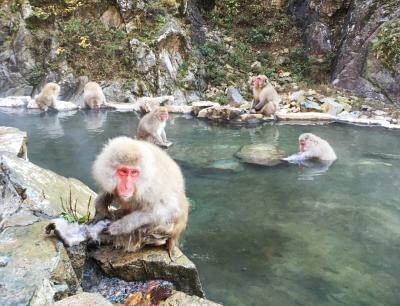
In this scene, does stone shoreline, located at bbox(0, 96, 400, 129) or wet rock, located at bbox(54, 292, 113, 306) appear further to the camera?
stone shoreline, located at bbox(0, 96, 400, 129)

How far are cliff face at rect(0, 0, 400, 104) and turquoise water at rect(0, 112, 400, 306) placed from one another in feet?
11.9

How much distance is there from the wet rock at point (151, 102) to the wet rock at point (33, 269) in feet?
25.1

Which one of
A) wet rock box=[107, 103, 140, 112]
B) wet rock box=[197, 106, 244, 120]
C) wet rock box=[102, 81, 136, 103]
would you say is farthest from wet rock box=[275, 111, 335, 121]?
wet rock box=[102, 81, 136, 103]

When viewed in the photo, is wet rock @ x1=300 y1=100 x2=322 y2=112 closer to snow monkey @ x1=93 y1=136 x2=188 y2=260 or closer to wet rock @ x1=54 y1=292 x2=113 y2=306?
snow monkey @ x1=93 y1=136 x2=188 y2=260

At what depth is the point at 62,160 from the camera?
6801mm

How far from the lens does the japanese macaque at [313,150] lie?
688 centimetres

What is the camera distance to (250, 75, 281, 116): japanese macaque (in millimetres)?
9742

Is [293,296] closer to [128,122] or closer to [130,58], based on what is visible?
[128,122]

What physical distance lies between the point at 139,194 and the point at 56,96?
9.03m

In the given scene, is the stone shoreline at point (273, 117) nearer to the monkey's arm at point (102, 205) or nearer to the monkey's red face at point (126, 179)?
the monkey's arm at point (102, 205)

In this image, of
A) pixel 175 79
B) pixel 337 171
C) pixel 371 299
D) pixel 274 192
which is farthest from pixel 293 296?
pixel 175 79

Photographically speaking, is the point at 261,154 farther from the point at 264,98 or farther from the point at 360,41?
the point at 360,41

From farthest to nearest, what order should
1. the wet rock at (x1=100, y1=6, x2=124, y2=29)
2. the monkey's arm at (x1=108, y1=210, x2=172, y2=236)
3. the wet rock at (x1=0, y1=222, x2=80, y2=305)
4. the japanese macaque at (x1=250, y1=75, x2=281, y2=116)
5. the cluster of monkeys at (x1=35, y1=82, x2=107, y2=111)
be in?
1. the wet rock at (x1=100, y1=6, x2=124, y2=29)
2. the cluster of monkeys at (x1=35, y1=82, x2=107, y2=111)
3. the japanese macaque at (x1=250, y1=75, x2=281, y2=116)
4. the monkey's arm at (x1=108, y1=210, x2=172, y2=236)
5. the wet rock at (x1=0, y1=222, x2=80, y2=305)

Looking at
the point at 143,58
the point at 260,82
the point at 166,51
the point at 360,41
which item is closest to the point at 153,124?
the point at 260,82
